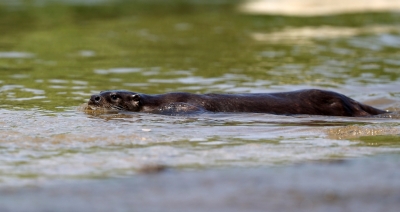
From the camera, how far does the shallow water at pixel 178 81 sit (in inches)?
223

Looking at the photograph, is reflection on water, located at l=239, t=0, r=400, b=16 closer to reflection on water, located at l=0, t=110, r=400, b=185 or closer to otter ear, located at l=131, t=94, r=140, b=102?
otter ear, located at l=131, t=94, r=140, b=102

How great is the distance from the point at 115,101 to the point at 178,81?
310 cm

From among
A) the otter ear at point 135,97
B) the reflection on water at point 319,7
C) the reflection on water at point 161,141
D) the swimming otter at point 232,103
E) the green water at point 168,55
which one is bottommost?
the reflection on water at point 161,141

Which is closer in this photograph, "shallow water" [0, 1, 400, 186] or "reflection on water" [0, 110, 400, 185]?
"reflection on water" [0, 110, 400, 185]

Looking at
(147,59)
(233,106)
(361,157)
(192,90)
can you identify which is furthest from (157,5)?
(361,157)

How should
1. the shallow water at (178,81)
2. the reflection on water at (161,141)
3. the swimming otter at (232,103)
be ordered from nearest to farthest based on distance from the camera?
the reflection on water at (161,141) < the shallow water at (178,81) < the swimming otter at (232,103)

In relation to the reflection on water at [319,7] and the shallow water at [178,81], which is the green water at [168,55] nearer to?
the shallow water at [178,81]

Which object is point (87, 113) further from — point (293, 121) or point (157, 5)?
point (157, 5)

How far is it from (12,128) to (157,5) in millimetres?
23506

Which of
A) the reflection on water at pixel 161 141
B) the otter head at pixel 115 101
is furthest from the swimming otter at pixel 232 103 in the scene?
the reflection on water at pixel 161 141

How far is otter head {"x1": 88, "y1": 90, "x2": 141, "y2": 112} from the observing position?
8.22 metres

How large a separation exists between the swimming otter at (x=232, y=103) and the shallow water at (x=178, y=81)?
29 centimetres

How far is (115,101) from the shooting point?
8.33 m

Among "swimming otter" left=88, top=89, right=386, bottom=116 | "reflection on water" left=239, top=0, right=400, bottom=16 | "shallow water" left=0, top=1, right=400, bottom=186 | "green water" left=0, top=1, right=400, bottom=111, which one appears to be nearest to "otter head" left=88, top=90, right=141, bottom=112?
"swimming otter" left=88, top=89, right=386, bottom=116
